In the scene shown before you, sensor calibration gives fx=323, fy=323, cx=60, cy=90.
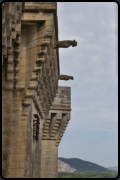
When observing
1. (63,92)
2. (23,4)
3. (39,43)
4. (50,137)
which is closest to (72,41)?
(39,43)

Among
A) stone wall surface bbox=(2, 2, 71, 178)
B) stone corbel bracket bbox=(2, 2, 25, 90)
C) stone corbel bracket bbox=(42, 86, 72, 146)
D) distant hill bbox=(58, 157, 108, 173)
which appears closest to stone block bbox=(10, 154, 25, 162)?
stone wall surface bbox=(2, 2, 71, 178)

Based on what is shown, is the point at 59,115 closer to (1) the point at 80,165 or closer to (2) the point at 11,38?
(2) the point at 11,38

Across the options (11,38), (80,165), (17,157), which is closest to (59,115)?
(17,157)

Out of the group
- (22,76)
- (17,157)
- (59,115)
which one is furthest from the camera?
(59,115)

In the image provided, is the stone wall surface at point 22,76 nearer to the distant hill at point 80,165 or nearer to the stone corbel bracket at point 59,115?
the stone corbel bracket at point 59,115

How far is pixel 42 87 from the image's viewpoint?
11484 mm

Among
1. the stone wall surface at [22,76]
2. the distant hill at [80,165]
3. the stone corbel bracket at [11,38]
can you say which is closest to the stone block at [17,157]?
the stone wall surface at [22,76]

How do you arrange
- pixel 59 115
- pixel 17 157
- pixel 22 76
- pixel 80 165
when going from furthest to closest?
→ pixel 80 165, pixel 59 115, pixel 22 76, pixel 17 157

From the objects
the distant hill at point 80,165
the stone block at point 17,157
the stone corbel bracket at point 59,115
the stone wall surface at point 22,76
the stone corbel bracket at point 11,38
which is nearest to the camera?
the stone corbel bracket at point 11,38

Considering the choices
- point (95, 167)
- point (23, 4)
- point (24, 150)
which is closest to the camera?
point (23, 4)

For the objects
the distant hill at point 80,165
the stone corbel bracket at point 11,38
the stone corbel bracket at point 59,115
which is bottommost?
the distant hill at point 80,165

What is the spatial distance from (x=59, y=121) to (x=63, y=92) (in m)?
1.86

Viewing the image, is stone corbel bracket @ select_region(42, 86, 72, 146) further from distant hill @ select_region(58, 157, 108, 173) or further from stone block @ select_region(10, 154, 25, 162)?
distant hill @ select_region(58, 157, 108, 173)

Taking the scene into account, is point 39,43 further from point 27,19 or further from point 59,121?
point 59,121
